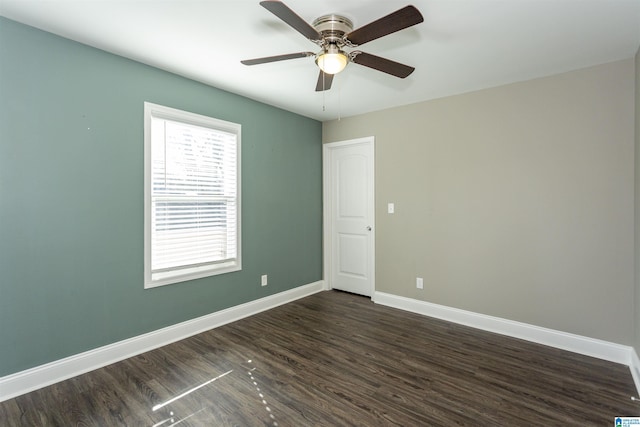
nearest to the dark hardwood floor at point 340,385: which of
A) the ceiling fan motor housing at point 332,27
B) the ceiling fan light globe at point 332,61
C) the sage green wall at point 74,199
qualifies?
the sage green wall at point 74,199

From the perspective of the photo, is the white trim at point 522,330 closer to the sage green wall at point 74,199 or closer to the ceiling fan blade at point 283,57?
the sage green wall at point 74,199

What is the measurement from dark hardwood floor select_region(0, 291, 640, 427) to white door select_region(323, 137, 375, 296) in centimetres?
134

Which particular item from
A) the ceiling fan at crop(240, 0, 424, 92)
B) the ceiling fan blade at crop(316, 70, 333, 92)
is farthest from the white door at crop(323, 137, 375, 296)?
the ceiling fan at crop(240, 0, 424, 92)

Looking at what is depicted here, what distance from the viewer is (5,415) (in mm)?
1865

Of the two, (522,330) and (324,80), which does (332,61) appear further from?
(522,330)

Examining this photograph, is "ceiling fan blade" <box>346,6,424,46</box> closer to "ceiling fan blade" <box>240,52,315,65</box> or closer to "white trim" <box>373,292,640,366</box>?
"ceiling fan blade" <box>240,52,315,65</box>

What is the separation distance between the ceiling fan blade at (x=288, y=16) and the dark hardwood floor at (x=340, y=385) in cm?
232

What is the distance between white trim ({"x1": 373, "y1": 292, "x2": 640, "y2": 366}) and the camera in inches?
101

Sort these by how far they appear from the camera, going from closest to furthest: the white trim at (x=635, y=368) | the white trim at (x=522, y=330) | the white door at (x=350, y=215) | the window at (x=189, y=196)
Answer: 1. the white trim at (x=635, y=368)
2. the white trim at (x=522, y=330)
3. the window at (x=189, y=196)
4. the white door at (x=350, y=215)

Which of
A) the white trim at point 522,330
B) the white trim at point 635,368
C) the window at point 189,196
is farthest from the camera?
the window at point 189,196

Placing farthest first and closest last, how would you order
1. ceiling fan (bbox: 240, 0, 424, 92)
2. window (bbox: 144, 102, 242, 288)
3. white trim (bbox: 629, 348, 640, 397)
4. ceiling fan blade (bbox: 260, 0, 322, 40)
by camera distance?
1. window (bbox: 144, 102, 242, 288)
2. white trim (bbox: 629, 348, 640, 397)
3. ceiling fan (bbox: 240, 0, 424, 92)
4. ceiling fan blade (bbox: 260, 0, 322, 40)

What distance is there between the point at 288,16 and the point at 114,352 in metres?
2.84

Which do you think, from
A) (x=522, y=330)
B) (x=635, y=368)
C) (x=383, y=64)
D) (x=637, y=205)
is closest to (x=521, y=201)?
(x=637, y=205)

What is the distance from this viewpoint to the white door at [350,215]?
419 cm
